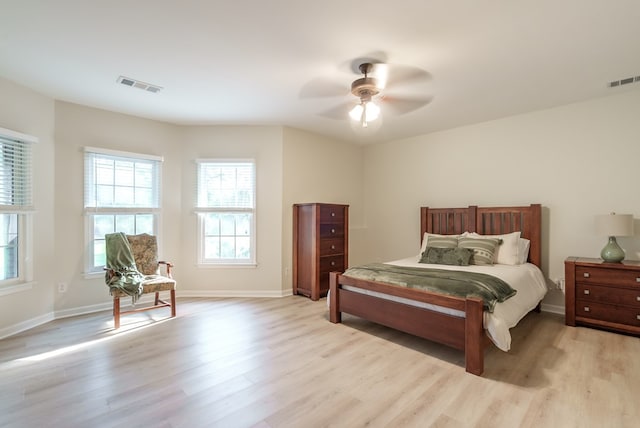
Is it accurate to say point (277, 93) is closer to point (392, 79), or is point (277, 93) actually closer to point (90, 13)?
point (392, 79)

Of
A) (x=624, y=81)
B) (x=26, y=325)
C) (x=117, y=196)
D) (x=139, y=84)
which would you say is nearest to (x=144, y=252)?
(x=117, y=196)

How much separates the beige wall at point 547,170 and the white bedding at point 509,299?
66 centimetres

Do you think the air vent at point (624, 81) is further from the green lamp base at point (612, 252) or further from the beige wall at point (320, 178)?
the beige wall at point (320, 178)

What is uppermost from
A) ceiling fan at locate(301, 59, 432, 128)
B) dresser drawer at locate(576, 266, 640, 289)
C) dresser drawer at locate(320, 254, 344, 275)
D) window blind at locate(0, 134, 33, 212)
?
ceiling fan at locate(301, 59, 432, 128)

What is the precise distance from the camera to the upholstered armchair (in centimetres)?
316

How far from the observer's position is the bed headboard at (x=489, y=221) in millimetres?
3721

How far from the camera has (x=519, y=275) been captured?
3.10 metres

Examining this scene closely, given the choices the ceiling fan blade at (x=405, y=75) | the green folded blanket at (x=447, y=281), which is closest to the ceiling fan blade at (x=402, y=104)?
the ceiling fan blade at (x=405, y=75)

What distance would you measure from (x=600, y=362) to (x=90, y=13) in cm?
450

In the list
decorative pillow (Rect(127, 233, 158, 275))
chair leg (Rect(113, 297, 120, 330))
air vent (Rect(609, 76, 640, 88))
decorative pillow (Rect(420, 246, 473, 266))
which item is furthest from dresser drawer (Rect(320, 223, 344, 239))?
air vent (Rect(609, 76, 640, 88))

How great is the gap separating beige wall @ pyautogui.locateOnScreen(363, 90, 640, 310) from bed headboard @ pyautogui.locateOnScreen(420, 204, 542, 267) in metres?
0.14

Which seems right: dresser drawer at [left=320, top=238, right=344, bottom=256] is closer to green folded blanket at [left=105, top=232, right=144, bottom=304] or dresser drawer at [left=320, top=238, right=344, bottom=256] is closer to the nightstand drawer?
the nightstand drawer

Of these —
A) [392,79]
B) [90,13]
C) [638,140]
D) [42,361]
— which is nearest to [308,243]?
[392,79]

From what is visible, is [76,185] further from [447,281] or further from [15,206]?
[447,281]
